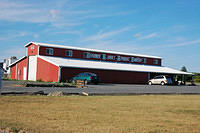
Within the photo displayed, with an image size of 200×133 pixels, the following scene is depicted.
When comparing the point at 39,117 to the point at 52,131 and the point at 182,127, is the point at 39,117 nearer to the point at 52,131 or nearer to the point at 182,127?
the point at 52,131

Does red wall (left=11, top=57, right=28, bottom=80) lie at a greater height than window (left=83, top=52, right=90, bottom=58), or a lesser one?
lesser

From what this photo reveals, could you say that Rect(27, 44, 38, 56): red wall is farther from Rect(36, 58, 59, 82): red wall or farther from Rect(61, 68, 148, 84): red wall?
Rect(61, 68, 148, 84): red wall

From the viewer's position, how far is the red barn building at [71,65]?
38103mm

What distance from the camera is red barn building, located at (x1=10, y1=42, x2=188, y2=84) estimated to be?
38103 mm

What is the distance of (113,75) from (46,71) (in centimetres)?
1010

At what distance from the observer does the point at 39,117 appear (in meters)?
8.87

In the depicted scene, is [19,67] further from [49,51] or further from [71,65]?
[71,65]

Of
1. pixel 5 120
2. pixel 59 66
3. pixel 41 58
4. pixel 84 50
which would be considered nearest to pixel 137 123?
pixel 5 120

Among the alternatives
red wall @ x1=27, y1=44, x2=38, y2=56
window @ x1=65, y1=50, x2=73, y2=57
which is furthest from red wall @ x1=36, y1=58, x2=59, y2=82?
window @ x1=65, y1=50, x2=73, y2=57

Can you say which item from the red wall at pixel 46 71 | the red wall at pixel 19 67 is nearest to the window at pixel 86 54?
the red wall at pixel 46 71

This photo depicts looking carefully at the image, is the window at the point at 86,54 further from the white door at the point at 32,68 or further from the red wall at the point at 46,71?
the red wall at the point at 46,71

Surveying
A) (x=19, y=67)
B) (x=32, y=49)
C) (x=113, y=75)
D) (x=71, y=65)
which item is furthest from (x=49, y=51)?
(x=113, y=75)

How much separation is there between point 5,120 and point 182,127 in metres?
5.06

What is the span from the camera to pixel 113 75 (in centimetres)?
4275
